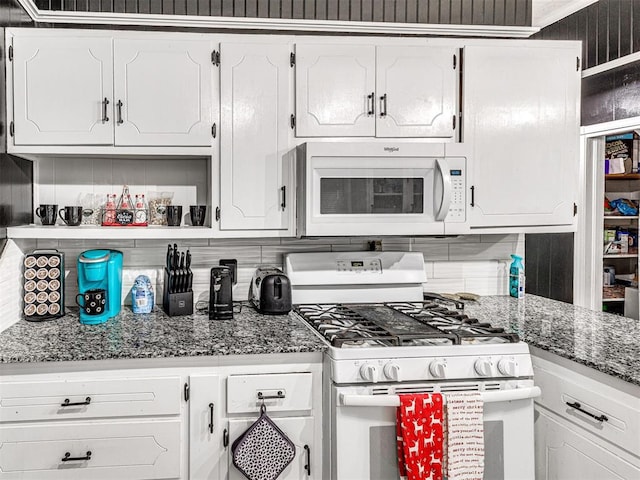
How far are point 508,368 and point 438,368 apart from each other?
0.82 ft

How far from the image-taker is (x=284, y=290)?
8.63 feet

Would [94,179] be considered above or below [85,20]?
below

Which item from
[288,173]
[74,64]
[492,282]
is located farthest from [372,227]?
[74,64]

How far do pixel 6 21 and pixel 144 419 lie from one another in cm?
169

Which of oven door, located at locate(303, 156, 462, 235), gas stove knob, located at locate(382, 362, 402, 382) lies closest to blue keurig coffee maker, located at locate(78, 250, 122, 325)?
oven door, located at locate(303, 156, 462, 235)

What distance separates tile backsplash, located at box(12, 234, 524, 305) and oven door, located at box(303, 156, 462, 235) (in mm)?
433

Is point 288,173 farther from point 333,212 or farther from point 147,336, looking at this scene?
point 147,336

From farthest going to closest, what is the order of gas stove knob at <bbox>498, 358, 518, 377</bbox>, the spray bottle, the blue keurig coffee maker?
the spray bottle, the blue keurig coffee maker, gas stove knob at <bbox>498, 358, 518, 377</bbox>

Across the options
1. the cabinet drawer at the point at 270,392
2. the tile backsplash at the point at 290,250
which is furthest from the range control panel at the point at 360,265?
the cabinet drawer at the point at 270,392

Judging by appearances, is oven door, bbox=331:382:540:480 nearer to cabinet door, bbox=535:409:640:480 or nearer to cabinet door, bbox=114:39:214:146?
cabinet door, bbox=535:409:640:480

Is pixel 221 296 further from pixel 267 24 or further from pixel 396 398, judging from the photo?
pixel 267 24

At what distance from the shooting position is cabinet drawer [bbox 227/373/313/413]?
2.12 meters

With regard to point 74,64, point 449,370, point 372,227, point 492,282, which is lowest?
point 449,370

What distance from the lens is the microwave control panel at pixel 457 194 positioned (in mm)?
2615
